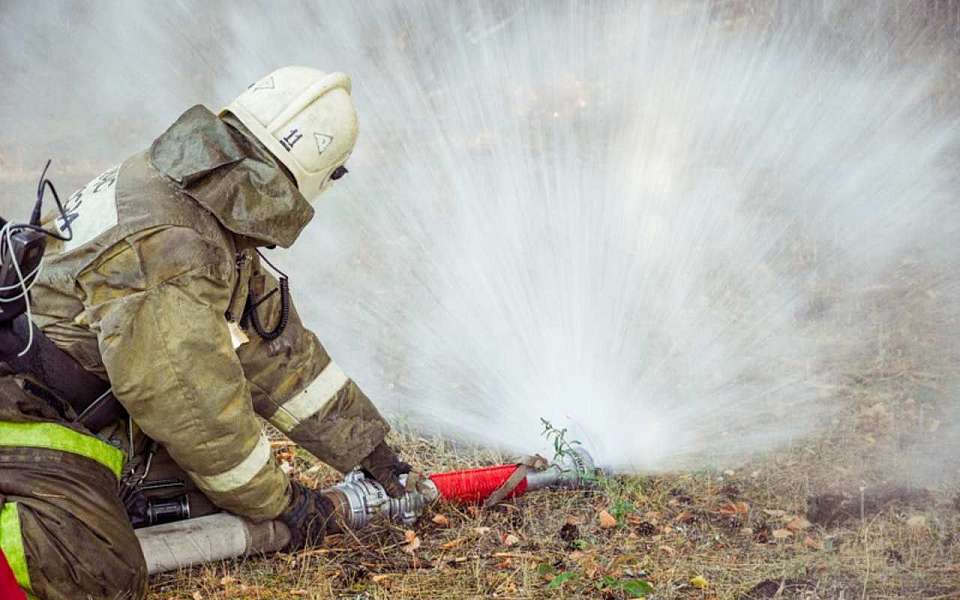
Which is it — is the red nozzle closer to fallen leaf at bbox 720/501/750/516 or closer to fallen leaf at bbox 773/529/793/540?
fallen leaf at bbox 720/501/750/516

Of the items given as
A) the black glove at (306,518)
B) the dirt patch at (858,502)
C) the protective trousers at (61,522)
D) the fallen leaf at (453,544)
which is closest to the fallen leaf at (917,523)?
the dirt patch at (858,502)

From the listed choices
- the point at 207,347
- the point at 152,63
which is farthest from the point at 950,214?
the point at 152,63

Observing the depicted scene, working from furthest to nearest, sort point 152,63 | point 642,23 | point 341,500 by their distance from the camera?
point 152,63 → point 642,23 → point 341,500

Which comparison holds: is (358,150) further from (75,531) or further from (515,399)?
(75,531)

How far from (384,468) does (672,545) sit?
1.56m

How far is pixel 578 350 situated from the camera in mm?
6855

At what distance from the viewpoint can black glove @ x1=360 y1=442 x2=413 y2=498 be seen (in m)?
5.25

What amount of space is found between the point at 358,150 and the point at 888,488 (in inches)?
269

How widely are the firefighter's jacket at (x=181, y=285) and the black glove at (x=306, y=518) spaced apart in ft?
0.94

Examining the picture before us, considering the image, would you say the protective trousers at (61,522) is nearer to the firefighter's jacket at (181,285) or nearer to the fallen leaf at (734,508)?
the firefighter's jacket at (181,285)

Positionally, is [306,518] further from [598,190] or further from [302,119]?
[598,190]

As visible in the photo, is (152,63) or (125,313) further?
(152,63)

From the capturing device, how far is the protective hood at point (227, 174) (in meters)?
4.20

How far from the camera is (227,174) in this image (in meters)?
4.23
